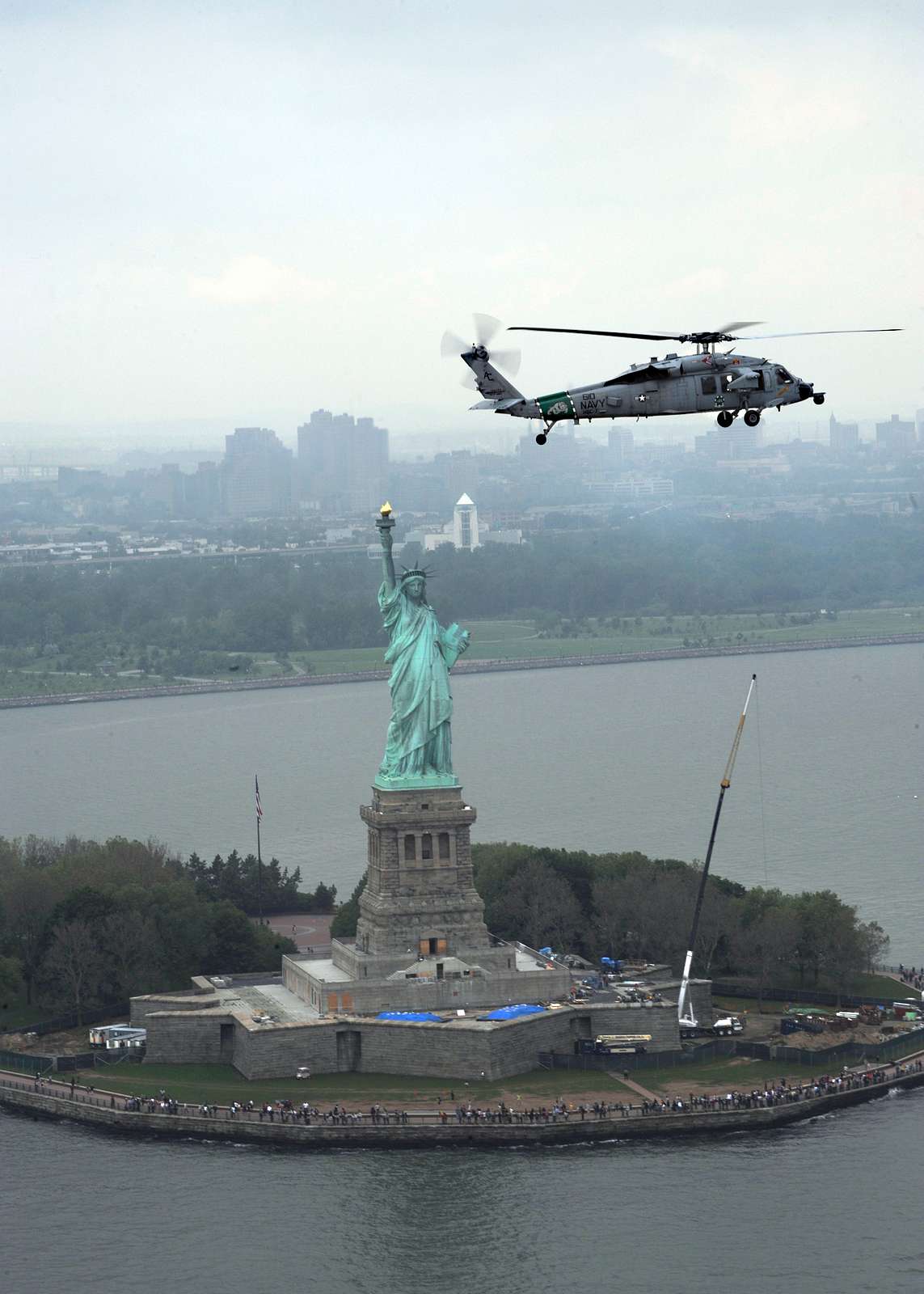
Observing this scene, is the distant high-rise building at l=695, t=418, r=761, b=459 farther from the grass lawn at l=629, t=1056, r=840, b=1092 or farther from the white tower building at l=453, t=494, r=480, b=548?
the grass lawn at l=629, t=1056, r=840, b=1092

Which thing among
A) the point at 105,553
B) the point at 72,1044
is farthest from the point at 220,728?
the point at 105,553

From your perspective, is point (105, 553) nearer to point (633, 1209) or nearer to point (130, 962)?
point (130, 962)

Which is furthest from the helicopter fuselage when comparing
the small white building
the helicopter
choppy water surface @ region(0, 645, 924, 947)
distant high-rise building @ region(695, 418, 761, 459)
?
distant high-rise building @ region(695, 418, 761, 459)

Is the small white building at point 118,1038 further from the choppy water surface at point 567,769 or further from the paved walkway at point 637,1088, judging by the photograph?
the choppy water surface at point 567,769

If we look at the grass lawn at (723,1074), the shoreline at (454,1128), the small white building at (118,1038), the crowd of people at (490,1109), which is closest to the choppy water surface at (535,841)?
the shoreline at (454,1128)

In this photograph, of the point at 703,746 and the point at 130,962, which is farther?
the point at 703,746
